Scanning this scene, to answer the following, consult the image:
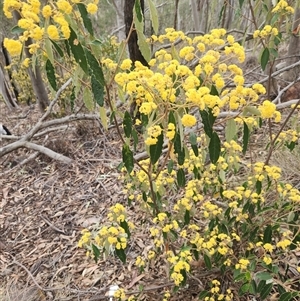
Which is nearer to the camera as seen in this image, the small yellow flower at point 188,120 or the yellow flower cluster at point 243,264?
the small yellow flower at point 188,120

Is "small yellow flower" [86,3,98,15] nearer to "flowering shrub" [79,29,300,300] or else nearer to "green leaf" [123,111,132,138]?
"flowering shrub" [79,29,300,300]

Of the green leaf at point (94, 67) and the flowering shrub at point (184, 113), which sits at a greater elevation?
the green leaf at point (94, 67)

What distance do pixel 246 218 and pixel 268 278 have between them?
36cm

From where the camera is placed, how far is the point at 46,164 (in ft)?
10.5

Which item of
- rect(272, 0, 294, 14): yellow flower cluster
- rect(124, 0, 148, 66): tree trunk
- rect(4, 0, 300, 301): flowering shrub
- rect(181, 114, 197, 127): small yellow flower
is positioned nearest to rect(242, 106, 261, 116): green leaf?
rect(4, 0, 300, 301): flowering shrub

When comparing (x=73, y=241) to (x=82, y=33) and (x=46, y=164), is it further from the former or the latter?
(x=82, y=33)

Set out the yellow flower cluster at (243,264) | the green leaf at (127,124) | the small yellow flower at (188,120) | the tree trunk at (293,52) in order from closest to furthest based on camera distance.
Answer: the small yellow flower at (188,120) → the green leaf at (127,124) → the yellow flower cluster at (243,264) → the tree trunk at (293,52)

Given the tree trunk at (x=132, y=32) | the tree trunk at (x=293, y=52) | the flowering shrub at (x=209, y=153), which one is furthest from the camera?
the tree trunk at (x=293, y=52)

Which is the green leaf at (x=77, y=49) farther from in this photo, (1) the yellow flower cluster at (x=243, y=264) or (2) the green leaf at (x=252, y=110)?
(1) the yellow flower cluster at (x=243, y=264)

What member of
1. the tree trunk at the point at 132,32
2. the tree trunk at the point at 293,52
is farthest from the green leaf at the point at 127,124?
the tree trunk at the point at 293,52

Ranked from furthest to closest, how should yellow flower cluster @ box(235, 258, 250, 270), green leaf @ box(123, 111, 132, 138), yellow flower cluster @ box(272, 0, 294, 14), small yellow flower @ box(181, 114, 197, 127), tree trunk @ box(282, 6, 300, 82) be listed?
1. tree trunk @ box(282, 6, 300, 82)
2. yellow flower cluster @ box(272, 0, 294, 14)
3. yellow flower cluster @ box(235, 258, 250, 270)
4. green leaf @ box(123, 111, 132, 138)
5. small yellow flower @ box(181, 114, 197, 127)

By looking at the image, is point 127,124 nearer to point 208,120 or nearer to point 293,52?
point 208,120

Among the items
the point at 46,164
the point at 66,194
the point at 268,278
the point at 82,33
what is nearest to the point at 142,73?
the point at 82,33

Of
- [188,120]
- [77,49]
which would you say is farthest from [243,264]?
[77,49]
